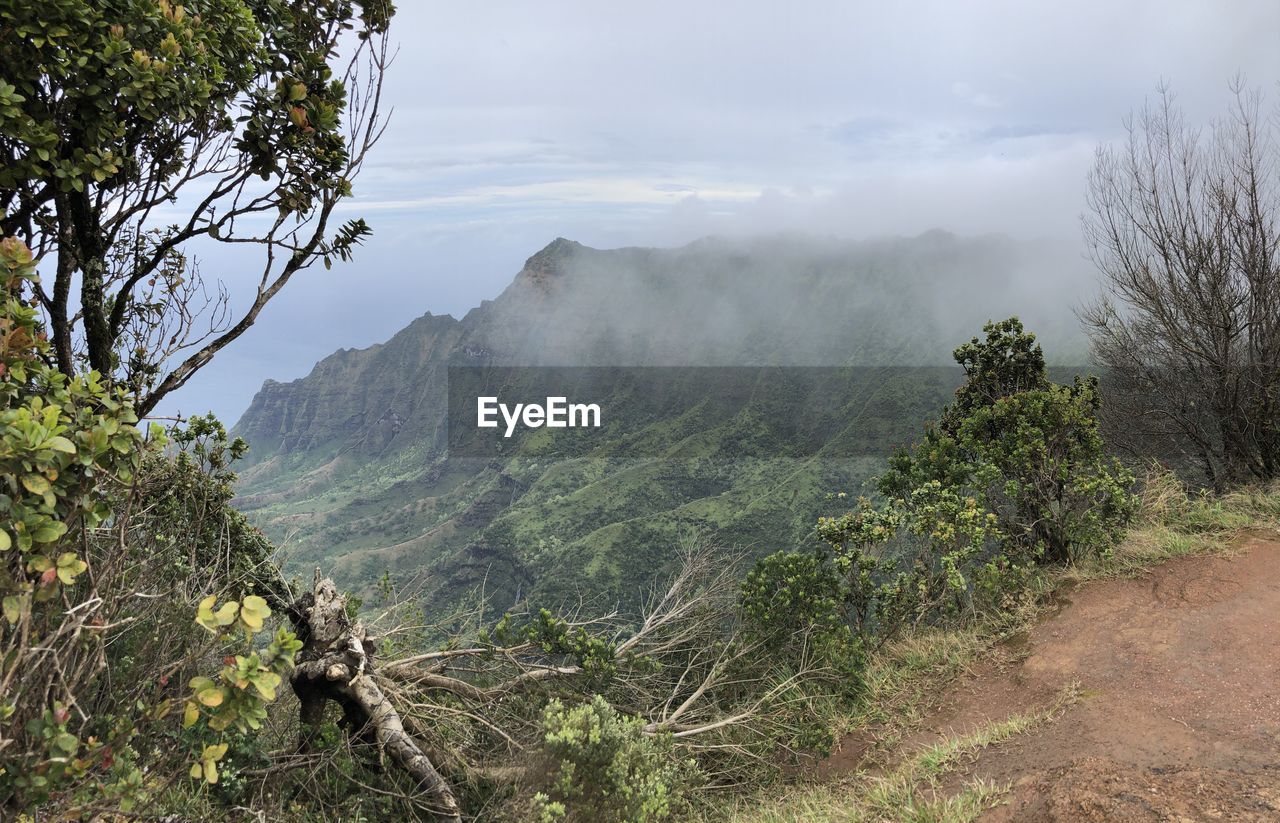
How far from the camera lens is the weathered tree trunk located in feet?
17.5

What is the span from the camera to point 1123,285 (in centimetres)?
1110

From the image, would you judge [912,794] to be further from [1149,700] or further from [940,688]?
[940,688]

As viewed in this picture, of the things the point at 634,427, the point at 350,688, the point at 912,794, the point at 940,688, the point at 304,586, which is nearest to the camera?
the point at 912,794

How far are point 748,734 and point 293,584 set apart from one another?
449 cm

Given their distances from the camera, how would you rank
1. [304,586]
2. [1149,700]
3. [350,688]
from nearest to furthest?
[1149,700] < [350,688] < [304,586]

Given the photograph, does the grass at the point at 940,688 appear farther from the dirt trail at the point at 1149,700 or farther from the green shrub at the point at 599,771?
the green shrub at the point at 599,771

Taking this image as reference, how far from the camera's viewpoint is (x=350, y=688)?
5.55 meters

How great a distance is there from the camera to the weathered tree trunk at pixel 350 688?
532 cm

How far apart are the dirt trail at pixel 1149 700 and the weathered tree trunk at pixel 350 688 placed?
355cm

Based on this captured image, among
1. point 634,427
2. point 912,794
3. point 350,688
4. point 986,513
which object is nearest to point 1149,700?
point 912,794

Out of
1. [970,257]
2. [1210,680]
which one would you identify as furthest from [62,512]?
[970,257]

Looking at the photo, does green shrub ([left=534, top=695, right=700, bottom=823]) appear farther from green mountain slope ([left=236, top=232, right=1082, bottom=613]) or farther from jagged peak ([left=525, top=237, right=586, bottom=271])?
jagged peak ([left=525, top=237, right=586, bottom=271])

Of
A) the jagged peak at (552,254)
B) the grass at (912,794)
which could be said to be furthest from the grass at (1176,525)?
the jagged peak at (552,254)

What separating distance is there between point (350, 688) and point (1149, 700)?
5.68 meters
